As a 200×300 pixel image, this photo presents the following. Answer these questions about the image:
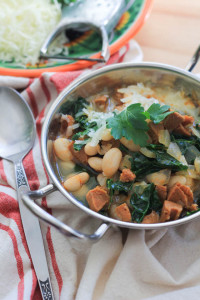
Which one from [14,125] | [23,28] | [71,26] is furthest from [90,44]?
[14,125]

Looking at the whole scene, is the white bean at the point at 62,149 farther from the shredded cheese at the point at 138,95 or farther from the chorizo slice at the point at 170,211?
the chorizo slice at the point at 170,211

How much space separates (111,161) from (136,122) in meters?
0.20

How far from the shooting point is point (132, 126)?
1536 mm

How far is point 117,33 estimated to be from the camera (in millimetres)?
2330

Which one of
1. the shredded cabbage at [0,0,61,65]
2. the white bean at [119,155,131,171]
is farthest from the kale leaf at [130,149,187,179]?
the shredded cabbage at [0,0,61,65]

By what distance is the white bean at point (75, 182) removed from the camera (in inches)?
62.3

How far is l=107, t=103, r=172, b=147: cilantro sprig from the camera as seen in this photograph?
155 centimetres

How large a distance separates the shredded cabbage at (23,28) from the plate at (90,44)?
81mm

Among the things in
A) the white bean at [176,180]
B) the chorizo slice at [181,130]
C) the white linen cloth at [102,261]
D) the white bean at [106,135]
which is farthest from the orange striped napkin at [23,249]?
the chorizo slice at [181,130]

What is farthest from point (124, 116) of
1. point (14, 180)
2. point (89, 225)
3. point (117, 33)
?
point (117, 33)

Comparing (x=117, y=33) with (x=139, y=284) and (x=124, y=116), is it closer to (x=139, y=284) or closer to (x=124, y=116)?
(x=124, y=116)

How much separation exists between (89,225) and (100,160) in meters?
0.33

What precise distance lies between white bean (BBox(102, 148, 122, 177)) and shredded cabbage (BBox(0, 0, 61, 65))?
39.9 inches

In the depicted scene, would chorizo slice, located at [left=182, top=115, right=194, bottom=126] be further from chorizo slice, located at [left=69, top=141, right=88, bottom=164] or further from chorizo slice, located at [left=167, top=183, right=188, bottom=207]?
chorizo slice, located at [left=69, top=141, right=88, bottom=164]
